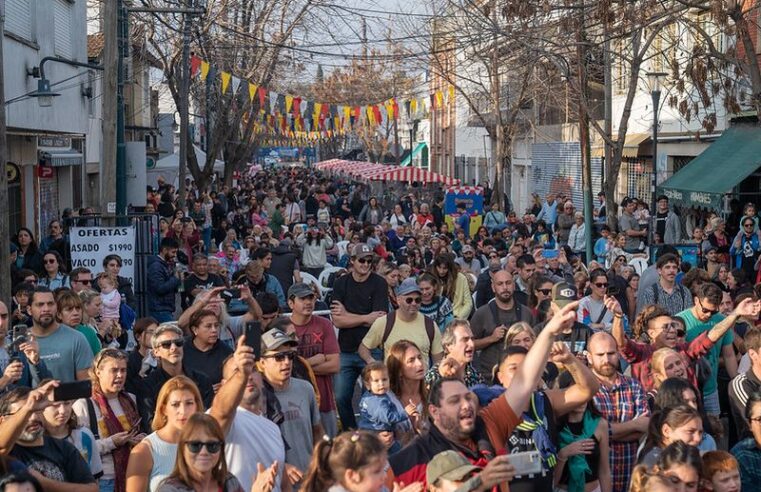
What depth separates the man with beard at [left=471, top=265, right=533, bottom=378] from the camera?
994cm

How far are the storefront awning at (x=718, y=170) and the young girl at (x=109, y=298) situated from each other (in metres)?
12.1

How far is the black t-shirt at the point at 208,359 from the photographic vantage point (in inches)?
319

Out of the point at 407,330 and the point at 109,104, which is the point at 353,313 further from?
the point at 109,104

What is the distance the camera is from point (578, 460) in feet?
22.6

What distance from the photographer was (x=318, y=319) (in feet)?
30.1

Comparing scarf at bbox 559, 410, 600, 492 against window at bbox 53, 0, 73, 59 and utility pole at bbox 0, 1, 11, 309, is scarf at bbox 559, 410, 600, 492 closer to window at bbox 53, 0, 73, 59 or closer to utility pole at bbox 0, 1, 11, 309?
utility pole at bbox 0, 1, 11, 309

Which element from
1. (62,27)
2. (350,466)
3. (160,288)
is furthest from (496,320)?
(62,27)

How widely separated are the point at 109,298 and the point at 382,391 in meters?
5.60

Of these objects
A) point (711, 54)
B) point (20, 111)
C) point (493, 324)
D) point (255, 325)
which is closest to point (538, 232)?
point (711, 54)

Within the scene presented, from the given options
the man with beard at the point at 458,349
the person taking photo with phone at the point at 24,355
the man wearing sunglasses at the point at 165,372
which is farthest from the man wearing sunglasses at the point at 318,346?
the person taking photo with phone at the point at 24,355

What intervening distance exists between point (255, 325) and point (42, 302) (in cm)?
289

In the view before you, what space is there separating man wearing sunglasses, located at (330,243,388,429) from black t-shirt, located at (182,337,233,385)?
70.2 inches

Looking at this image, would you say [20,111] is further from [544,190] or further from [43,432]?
[544,190]

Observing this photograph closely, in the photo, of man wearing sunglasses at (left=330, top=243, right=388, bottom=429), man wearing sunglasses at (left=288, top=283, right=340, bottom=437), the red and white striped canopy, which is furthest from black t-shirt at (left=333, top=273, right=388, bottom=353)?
the red and white striped canopy
